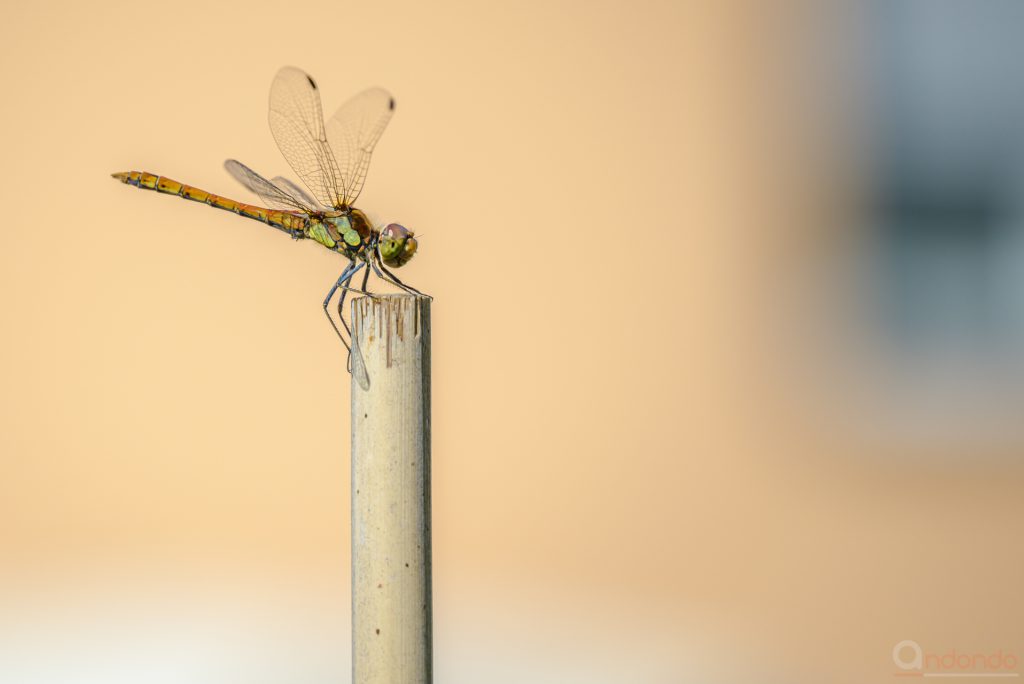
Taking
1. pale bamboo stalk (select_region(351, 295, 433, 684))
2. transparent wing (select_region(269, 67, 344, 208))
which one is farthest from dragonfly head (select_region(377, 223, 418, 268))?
pale bamboo stalk (select_region(351, 295, 433, 684))

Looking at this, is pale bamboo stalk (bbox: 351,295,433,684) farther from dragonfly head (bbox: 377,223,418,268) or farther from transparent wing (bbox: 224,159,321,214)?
transparent wing (bbox: 224,159,321,214)

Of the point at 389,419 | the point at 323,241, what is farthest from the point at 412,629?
the point at 323,241

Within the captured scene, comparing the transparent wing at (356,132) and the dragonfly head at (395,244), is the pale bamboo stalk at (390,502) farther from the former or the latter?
the transparent wing at (356,132)

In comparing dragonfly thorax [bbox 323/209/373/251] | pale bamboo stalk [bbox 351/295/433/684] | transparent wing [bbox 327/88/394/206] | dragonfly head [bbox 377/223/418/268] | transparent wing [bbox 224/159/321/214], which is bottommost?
pale bamboo stalk [bbox 351/295/433/684]

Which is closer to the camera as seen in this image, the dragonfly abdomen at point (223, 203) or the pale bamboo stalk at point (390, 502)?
the pale bamboo stalk at point (390, 502)

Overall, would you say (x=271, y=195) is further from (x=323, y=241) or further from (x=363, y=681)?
(x=363, y=681)

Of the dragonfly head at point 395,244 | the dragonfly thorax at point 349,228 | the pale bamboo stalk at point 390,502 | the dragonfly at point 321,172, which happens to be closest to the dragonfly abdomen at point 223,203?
the dragonfly at point 321,172
